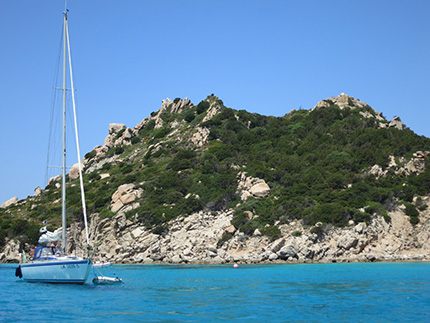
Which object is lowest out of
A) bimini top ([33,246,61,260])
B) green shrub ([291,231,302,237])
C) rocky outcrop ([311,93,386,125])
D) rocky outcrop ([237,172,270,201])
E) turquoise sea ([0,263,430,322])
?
turquoise sea ([0,263,430,322])

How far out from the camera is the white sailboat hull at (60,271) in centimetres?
2532

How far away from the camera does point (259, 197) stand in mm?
59688

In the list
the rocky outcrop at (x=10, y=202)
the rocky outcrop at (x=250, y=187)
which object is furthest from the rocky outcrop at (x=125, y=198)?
the rocky outcrop at (x=10, y=202)

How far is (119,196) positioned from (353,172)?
34.3 meters

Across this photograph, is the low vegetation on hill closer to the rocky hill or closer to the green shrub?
the rocky hill

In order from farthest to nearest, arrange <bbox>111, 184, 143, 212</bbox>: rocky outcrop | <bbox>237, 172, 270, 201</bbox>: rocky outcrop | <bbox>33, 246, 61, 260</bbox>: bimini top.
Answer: <bbox>111, 184, 143, 212</bbox>: rocky outcrop, <bbox>237, 172, 270, 201</bbox>: rocky outcrop, <bbox>33, 246, 61, 260</bbox>: bimini top

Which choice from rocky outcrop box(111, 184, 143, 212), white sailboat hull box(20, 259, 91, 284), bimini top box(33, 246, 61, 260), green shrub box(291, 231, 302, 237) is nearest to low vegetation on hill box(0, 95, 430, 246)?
rocky outcrop box(111, 184, 143, 212)

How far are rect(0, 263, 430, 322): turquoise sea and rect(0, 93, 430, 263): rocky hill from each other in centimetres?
2056

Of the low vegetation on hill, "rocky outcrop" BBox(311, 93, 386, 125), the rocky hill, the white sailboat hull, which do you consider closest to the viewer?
the white sailboat hull

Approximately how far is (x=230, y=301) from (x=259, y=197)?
3989 centimetres

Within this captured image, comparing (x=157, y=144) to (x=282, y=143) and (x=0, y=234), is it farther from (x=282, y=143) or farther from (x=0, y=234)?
(x=0, y=234)

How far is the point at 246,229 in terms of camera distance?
52.7 metres

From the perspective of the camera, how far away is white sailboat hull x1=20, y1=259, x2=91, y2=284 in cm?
2532

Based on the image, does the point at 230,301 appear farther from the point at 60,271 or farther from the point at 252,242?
the point at 252,242
